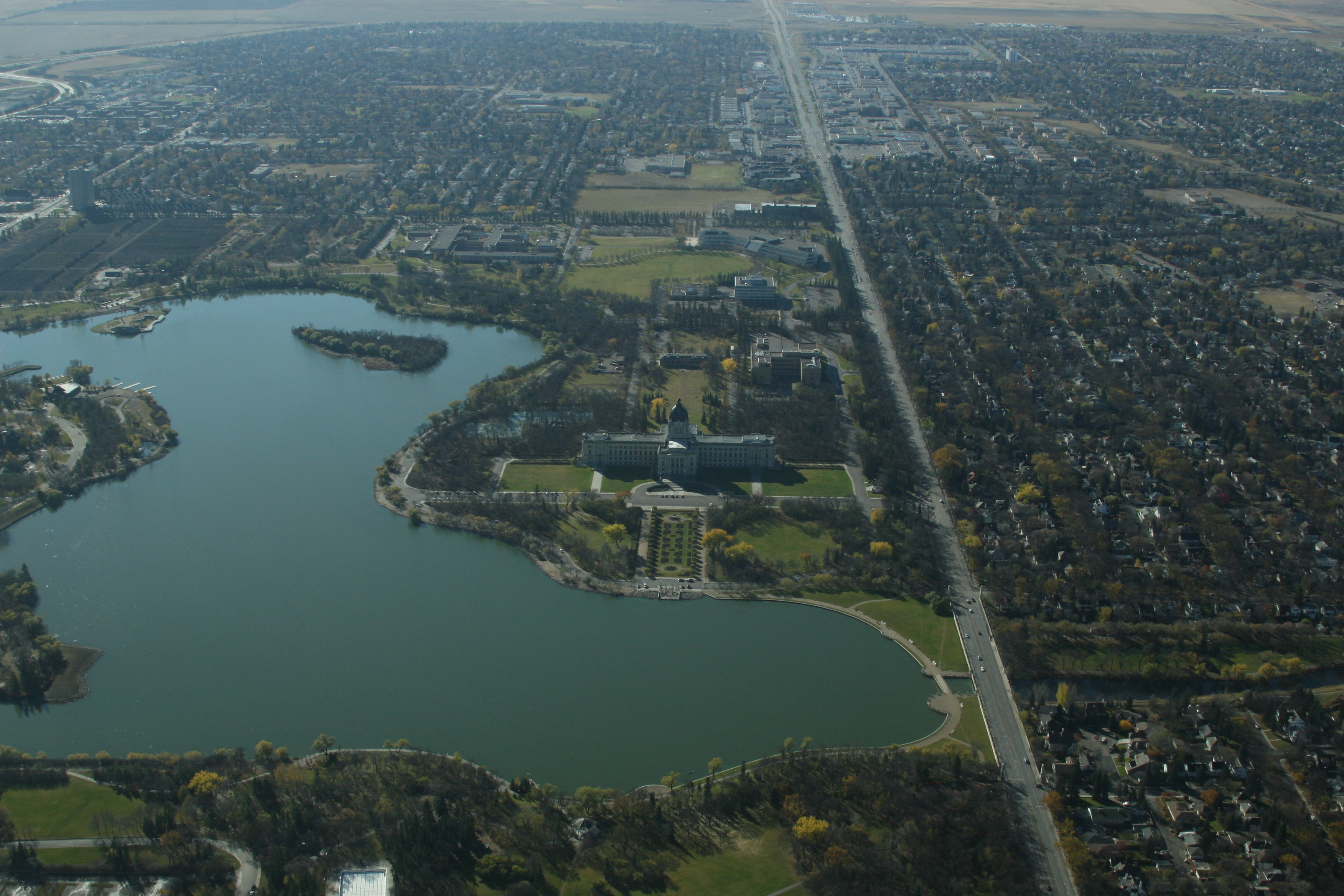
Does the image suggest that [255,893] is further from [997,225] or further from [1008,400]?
[997,225]

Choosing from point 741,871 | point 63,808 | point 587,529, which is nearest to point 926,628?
point 741,871

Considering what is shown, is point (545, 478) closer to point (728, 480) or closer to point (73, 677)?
point (728, 480)

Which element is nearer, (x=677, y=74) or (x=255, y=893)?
(x=255, y=893)

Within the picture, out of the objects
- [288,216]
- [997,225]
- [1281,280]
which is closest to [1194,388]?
[1281,280]

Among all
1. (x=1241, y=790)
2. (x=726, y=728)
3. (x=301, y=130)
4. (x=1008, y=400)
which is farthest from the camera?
(x=301, y=130)

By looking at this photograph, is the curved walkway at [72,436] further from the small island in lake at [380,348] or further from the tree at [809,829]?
the tree at [809,829]
